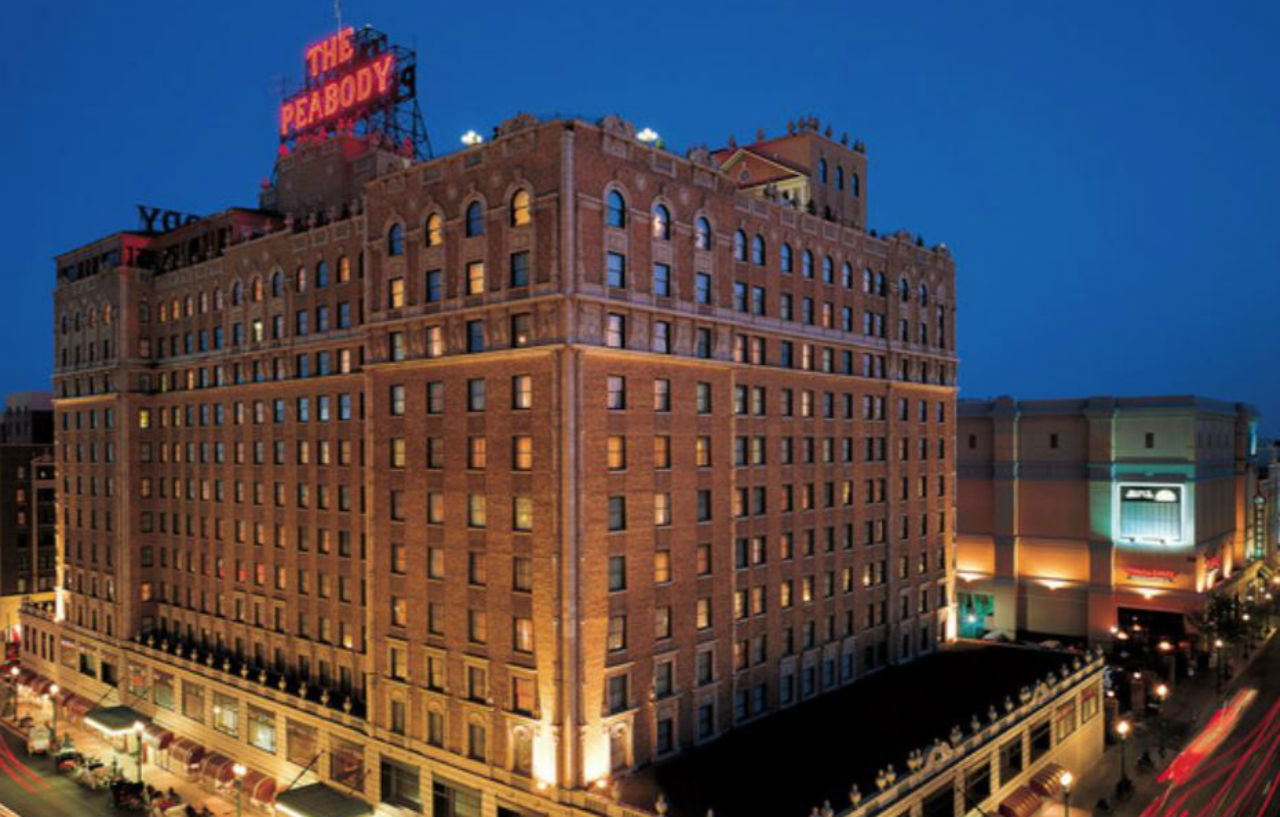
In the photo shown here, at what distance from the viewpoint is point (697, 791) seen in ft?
136

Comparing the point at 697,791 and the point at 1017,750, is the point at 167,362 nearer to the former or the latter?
the point at 697,791

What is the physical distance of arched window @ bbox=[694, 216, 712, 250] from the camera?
48.8 m

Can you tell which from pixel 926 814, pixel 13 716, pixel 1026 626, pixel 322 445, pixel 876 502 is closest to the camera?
pixel 926 814

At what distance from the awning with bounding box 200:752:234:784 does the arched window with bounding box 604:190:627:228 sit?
4556 centimetres

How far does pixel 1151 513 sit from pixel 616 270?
68.0m

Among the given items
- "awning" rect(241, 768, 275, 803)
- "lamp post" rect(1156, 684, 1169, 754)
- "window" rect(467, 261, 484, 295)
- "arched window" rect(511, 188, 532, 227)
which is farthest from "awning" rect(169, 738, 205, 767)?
"lamp post" rect(1156, 684, 1169, 754)

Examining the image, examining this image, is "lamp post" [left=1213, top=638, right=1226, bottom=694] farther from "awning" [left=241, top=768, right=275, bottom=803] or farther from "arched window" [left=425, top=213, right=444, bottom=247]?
"awning" [left=241, top=768, right=275, bottom=803]

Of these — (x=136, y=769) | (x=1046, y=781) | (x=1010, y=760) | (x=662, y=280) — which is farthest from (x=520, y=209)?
(x=136, y=769)

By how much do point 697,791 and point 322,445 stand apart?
34.2m

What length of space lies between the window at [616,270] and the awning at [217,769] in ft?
143

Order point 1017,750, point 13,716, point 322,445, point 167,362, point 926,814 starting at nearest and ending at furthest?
1. point 926,814
2. point 1017,750
3. point 322,445
4. point 167,362
5. point 13,716

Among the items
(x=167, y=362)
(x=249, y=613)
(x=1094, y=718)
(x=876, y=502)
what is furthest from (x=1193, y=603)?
(x=167, y=362)

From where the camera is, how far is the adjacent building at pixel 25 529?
102m

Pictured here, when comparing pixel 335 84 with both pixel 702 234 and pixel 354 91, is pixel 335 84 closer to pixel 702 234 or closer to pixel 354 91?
pixel 354 91
